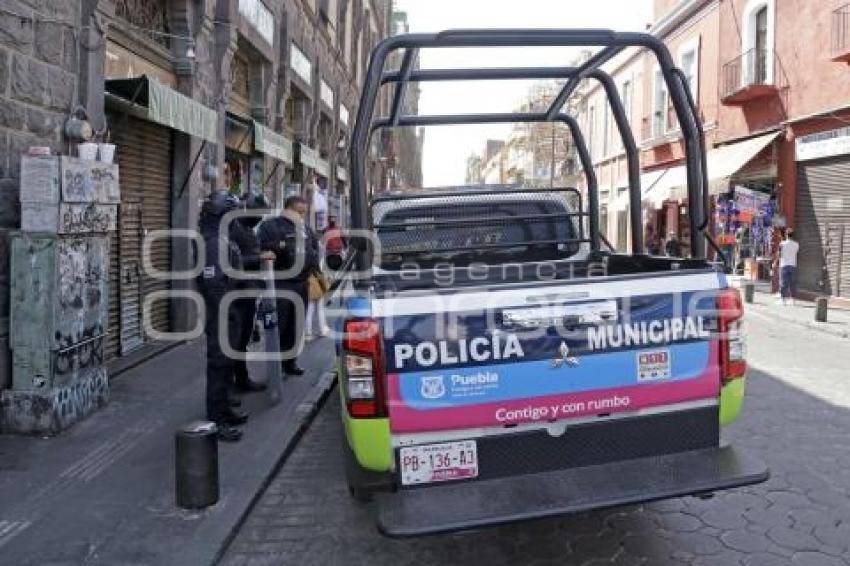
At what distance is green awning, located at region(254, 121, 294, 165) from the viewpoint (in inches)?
484

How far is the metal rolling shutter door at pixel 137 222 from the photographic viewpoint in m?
8.33

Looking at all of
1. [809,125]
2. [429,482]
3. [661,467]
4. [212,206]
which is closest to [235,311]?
[212,206]

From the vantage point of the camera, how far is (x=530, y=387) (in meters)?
3.47

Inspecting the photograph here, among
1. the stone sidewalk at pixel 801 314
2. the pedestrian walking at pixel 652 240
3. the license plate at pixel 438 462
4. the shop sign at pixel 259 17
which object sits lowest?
the license plate at pixel 438 462

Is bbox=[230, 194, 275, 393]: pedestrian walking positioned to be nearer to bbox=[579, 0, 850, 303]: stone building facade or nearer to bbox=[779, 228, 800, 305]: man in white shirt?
bbox=[579, 0, 850, 303]: stone building facade

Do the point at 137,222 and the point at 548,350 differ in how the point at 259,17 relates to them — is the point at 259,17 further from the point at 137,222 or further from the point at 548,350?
the point at 548,350

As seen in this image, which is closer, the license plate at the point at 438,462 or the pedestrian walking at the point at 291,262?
the license plate at the point at 438,462

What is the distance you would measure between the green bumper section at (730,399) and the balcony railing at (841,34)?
14.1m

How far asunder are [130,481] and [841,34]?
16.2 meters

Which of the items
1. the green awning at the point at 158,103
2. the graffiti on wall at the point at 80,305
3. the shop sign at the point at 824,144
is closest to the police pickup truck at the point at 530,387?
the graffiti on wall at the point at 80,305

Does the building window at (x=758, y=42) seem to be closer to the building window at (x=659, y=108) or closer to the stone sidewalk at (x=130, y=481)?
the building window at (x=659, y=108)

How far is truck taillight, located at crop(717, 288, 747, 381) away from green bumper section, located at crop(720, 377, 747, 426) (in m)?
0.04

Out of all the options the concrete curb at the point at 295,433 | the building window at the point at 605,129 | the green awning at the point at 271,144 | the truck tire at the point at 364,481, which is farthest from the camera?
the building window at the point at 605,129

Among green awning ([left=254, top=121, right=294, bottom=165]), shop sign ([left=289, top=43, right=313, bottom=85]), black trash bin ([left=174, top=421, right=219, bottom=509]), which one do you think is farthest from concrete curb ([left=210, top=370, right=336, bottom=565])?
shop sign ([left=289, top=43, right=313, bottom=85])
